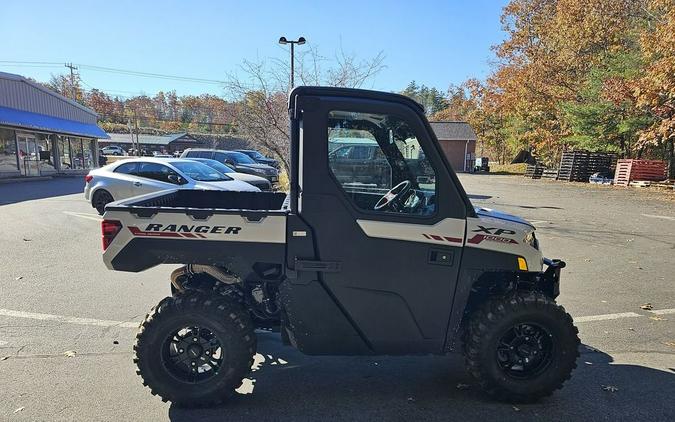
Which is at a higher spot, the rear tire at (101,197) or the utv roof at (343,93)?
the utv roof at (343,93)

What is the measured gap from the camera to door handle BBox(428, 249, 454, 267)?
2959 mm

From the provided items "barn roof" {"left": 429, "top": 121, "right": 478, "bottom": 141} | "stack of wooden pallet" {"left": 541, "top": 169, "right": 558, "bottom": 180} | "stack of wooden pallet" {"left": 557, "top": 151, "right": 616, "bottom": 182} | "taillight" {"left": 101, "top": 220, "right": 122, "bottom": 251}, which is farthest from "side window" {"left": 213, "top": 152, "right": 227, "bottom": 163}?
"barn roof" {"left": 429, "top": 121, "right": 478, "bottom": 141}

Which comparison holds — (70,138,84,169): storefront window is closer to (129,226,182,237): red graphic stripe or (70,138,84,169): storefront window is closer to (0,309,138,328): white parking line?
(0,309,138,328): white parking line

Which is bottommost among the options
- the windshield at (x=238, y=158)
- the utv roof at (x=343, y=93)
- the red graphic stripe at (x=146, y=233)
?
the windshield at (x=238, y=158)

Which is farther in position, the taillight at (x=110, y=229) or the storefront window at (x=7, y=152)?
the storefront window at (x=7, y=152)

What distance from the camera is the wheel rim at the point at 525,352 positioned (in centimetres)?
318

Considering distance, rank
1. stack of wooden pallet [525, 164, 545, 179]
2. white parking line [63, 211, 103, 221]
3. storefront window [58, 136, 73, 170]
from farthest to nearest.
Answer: stack of wooden pallet [525, 164, 545, 179] → storefront window [58, 136, 73, 170] → white parking line [63, 211, 103, 221]

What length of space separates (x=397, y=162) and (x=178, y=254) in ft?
5.69

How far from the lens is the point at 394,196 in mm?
3012

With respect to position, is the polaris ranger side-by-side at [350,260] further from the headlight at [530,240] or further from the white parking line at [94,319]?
the white parking line at [94,319]

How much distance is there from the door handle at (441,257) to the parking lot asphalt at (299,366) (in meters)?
1.10

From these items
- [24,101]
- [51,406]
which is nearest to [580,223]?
[51,406]

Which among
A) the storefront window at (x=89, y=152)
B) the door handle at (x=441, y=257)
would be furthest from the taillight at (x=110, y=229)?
the storefront window at (x=89, y=152)

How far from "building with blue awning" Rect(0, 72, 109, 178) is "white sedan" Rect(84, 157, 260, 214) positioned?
1531 centimetres
